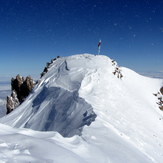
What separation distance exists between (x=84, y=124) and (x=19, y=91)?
2449 centimetres

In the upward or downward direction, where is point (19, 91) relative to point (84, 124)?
upward

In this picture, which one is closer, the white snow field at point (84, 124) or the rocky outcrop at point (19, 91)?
the white snow field at point (84, 124)

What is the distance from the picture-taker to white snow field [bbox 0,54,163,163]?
19.2 feet

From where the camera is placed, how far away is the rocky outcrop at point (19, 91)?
1227 inches

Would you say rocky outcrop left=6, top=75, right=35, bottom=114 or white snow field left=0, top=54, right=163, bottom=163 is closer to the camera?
white snow field left=0, top=54, right=163, bottom=163

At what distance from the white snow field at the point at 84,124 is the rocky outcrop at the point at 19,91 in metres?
7.77

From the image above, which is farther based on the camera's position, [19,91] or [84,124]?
[19,91]

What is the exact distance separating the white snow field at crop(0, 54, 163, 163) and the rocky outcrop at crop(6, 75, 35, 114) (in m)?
7.77

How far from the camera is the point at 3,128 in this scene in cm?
759

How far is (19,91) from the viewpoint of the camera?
3322 cm

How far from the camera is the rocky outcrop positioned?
31156 mm

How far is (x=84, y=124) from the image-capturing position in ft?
37.2

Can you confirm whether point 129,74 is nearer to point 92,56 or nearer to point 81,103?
point 92,56

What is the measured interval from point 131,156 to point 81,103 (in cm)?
815
